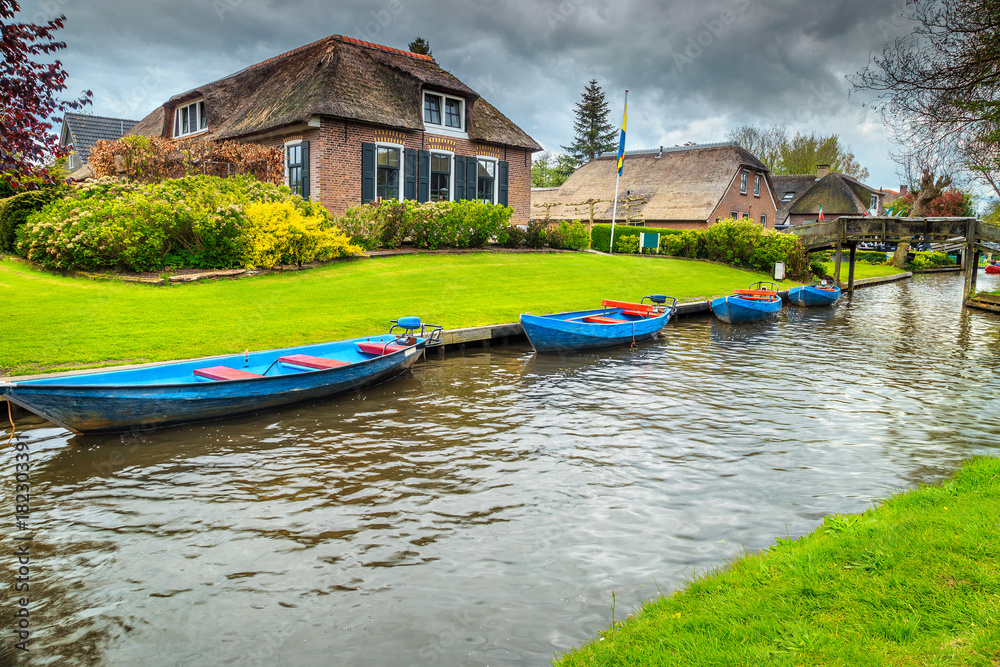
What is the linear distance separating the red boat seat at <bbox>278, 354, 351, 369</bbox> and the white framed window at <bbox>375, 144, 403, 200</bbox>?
15.6 meters

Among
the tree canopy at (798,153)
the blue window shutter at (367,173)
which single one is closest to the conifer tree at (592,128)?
the tree canopy at (798,153)

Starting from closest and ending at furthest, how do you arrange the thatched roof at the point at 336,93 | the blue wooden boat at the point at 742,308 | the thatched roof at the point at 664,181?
1. the blue wooden boat at the point at 742,308
2. the thatched roof at the point at 336,93
3. the thatched roof at the point at 664,181

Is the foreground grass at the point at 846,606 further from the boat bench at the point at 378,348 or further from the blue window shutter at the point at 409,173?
the blue window shutter at the point at 409,173

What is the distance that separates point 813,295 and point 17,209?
26.6 metres

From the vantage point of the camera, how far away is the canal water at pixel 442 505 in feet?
13.9

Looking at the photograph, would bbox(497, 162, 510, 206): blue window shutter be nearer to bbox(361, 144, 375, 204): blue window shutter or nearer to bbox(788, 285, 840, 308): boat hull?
bbox(361, 144, 375, 204): blue window shutter

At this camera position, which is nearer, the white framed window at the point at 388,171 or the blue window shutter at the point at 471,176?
the white framed window at the point at 388,171

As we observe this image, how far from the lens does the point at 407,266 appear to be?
19.4 m

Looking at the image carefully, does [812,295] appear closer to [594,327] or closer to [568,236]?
[568,236]

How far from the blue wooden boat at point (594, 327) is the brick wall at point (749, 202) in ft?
89.1

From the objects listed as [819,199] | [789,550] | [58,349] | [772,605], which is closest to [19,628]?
[772,605]

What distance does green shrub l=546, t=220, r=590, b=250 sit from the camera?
2775 cm

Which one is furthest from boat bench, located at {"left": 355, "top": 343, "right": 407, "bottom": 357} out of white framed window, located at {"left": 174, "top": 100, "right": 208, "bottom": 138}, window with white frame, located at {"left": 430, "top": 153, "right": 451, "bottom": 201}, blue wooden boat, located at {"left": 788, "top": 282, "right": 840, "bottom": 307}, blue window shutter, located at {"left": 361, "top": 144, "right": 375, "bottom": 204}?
white framed window, located at {"left": 174, "top": 100, "right": 208, "bottom": 138}

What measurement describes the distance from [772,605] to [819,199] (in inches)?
2353
